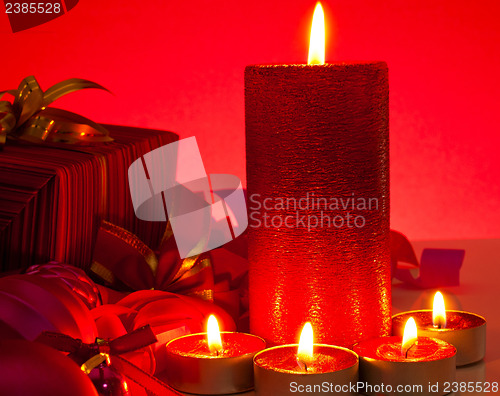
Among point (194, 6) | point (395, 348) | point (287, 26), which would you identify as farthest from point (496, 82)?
point (395, 348)

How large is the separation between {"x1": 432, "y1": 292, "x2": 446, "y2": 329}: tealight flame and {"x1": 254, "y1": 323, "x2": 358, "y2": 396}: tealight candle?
119 millimetres

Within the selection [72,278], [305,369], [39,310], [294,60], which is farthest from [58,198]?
[294,60]

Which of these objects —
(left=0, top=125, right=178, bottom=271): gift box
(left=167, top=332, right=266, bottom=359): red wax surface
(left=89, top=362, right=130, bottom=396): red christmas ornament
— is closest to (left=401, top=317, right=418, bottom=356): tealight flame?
(left=167, top=332, right=266, bottom=359): red wax surface

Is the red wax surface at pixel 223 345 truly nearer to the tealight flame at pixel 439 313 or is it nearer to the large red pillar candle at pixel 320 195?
the large red pillar candle at pixel 320 195

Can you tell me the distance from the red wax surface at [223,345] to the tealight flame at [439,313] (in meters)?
0.16

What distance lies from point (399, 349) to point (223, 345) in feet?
0.47

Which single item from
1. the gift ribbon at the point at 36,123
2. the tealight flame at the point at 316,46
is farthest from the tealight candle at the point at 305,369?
the gift ribbon at the point at 36,123

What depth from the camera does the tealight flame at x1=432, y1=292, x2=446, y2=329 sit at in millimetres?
730

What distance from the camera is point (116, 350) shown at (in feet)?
1.97

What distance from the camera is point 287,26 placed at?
1.64 m

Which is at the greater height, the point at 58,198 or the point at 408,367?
the point at 58,198

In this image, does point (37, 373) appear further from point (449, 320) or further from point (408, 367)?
point (449, 320)

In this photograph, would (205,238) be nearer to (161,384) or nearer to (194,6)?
(161,384)

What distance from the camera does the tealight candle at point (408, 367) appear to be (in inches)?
24.9
